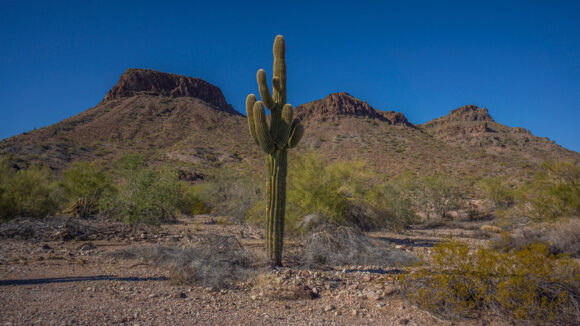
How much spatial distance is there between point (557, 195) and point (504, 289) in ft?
→ 28.0

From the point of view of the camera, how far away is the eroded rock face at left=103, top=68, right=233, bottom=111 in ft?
173

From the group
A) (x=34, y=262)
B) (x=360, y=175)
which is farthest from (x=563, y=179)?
(x=34, y=262)

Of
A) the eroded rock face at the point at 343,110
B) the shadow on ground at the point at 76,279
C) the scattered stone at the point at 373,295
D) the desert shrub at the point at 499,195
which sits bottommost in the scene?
the shadow on ground at the point at 76,279

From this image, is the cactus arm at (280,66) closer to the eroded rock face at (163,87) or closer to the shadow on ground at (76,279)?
the shadow on ground at (76,279)

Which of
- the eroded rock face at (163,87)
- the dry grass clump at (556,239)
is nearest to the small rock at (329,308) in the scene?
the dry grass clump at (556,239)

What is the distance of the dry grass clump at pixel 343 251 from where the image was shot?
22.6 ft

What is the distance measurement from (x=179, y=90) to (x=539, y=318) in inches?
2367

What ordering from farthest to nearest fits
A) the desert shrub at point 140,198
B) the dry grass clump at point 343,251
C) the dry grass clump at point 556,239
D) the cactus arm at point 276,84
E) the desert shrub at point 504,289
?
the desert shrub at point 140,198
the dry grass clump at point 556,239
the cactus arm at point 276,84
the dry grass clump at point 343,251
the desert shrub at point 504,289

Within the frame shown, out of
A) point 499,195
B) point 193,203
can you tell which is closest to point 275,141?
point 193,203

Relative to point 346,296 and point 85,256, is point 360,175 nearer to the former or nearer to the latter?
point 346,296

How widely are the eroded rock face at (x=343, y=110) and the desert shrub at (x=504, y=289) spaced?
50351 millimetres

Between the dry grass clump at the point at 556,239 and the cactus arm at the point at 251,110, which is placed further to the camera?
the dry grass clump at the point at 556,239

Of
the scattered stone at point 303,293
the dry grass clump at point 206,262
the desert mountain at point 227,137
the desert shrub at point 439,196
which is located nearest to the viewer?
the scattered stone at point 303,293

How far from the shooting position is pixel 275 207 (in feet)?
21.3
